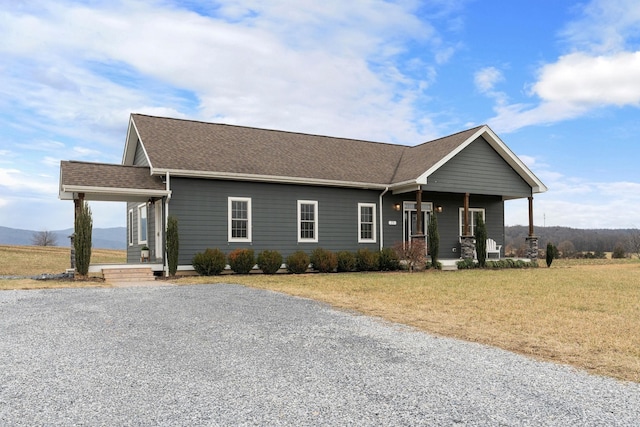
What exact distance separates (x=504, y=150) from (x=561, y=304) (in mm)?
12268

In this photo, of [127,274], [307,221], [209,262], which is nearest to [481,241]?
[307,221]

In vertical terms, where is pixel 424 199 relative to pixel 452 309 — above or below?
above

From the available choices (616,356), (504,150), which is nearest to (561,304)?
(616,356)

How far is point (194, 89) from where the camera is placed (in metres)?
19.4

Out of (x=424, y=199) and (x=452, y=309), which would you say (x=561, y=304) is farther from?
(x=424, y=199)

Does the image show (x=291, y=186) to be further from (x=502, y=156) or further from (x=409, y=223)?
(x=502, y=156)

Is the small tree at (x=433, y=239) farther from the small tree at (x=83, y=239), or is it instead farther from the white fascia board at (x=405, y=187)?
the small tree at (x=83, y=239)

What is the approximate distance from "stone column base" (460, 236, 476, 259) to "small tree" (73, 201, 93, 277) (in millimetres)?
14355

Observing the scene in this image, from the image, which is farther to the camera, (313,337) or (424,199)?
(424,199)

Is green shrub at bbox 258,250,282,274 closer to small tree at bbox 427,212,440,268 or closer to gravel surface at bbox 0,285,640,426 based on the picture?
small tree at bbox 427,212,440,268

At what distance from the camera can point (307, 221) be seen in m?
19.1

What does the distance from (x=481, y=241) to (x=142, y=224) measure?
45.8ft

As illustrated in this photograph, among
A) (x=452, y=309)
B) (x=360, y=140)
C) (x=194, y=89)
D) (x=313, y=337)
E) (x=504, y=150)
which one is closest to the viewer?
(x=313, y=337)

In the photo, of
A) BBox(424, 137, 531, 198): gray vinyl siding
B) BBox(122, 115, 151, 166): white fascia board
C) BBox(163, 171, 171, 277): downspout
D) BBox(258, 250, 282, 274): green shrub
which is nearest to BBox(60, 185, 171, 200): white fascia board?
BBox(163, 171, 171, 277): downspout
